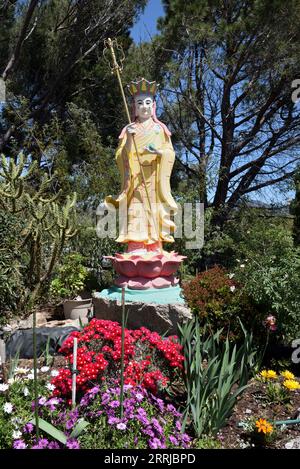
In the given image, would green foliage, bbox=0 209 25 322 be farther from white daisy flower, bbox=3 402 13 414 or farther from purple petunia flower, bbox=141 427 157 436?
purple petunia flower, bbox=141 427 157 436

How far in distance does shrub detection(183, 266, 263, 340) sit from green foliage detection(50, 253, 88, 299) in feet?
7.85

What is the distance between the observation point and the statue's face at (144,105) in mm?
4949

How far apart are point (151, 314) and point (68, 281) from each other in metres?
2.40

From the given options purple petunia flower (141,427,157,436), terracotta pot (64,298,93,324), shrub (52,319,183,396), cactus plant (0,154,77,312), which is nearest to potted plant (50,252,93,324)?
terracotta pot (64,298,93,324)

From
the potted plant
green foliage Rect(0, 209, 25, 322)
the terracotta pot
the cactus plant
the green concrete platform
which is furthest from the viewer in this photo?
the potted plant

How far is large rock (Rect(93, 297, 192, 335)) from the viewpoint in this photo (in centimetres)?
383

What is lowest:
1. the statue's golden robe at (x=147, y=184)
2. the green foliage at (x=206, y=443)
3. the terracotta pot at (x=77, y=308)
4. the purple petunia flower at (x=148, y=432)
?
the green foliage at (x=206, y=443)

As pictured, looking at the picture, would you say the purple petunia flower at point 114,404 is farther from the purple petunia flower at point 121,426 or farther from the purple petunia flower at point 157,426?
the purple petunia flower at point 157,426

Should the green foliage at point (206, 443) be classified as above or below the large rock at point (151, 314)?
below

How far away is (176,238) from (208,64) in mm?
4025

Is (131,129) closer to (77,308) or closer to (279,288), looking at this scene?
(77,308)

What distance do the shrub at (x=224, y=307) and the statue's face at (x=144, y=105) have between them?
227 centimetres

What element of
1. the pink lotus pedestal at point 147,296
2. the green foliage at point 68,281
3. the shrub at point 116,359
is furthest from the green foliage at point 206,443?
the green foliage at point 68,281

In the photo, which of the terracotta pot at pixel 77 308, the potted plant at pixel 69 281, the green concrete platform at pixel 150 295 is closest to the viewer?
the green concrete platform at pixel 150 295
